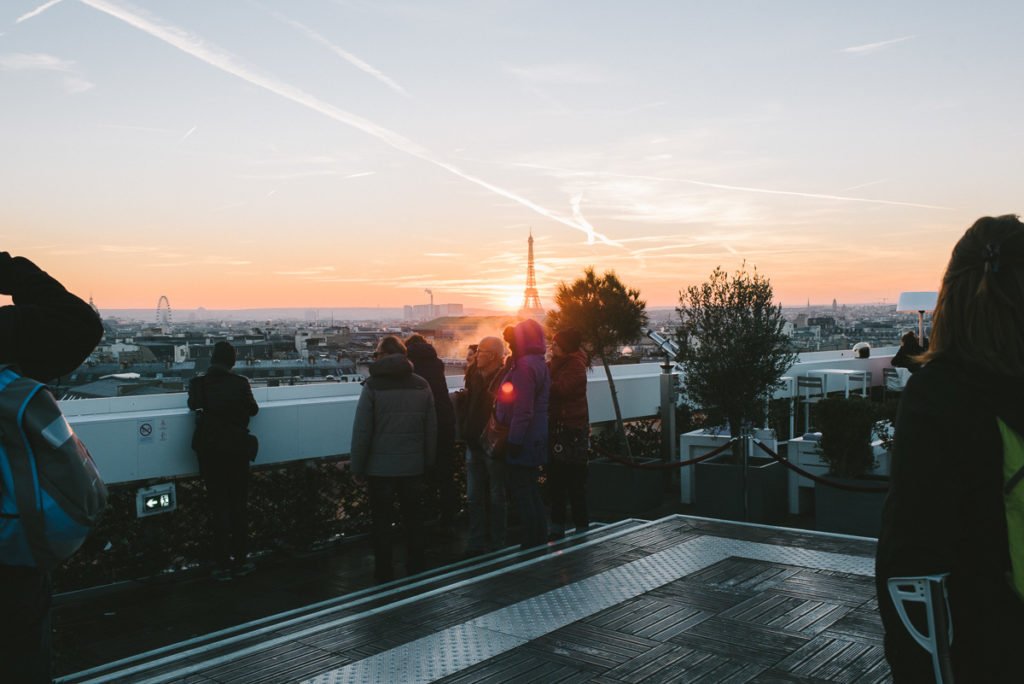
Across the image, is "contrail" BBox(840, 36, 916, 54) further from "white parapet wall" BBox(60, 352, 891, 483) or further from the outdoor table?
"white parapet wall" BBox(60, 352, 891, 483)

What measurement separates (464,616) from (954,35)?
989 cm

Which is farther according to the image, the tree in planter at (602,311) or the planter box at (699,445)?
the tree in planter at (602,311)

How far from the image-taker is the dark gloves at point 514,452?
5.71 metres

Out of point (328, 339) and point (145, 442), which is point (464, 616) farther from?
point (328, 339)

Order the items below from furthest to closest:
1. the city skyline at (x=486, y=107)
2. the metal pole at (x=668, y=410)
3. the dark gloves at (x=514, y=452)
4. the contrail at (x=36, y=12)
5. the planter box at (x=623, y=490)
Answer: the city skyline at (x=486, y=107) < the contrail at (x=36, y=12) < the metal pole at (x=668, y=410) < the planter box at (x=623, y=490) < the dark gloves at (x=514, y=452)

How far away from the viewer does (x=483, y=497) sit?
22.1ft

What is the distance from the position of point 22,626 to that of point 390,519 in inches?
154

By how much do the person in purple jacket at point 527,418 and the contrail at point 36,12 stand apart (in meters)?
7.06

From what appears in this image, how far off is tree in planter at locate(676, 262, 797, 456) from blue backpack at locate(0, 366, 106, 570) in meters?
6.73

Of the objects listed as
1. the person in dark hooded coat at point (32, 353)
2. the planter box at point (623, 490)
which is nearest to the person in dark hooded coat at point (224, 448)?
the planter box at point (623, 490)

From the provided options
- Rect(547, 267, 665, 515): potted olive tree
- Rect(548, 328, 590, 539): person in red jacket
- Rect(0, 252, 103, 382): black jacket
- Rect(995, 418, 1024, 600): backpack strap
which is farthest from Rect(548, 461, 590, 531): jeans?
Rect(995, 418, 1024, 600): backpack strap

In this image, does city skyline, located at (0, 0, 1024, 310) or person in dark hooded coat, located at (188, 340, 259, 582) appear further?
city skyline, located at (0, 0, 1024, 310)

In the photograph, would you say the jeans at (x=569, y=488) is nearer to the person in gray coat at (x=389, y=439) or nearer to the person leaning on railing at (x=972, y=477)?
the person in gray coat at (x=389, y=439)

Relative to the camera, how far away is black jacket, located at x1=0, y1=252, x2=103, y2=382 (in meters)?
2.21
